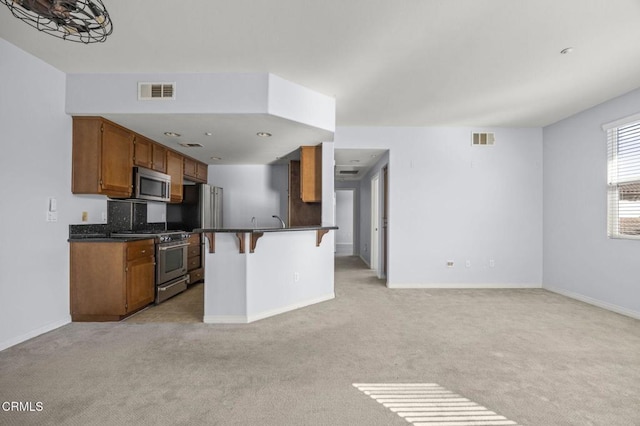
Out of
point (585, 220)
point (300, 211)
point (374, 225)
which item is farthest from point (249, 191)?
point (585, 220)

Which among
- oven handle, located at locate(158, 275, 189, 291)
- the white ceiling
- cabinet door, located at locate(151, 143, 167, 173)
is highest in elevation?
the white ceiling

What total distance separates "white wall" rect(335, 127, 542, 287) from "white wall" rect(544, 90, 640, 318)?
252 mm

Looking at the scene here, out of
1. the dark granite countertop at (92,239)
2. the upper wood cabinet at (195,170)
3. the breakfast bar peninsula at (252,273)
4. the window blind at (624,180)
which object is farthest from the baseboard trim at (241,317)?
the window blind at (624,180)

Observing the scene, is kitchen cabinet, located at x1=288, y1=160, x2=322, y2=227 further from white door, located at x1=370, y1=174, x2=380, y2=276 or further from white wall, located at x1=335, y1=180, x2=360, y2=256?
white wall, located at x1=335, y1=180, x2=360, y2=256

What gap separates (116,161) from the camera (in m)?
3.57

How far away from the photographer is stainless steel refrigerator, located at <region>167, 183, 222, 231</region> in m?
5.33

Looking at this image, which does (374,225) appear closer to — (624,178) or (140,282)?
(624,178)

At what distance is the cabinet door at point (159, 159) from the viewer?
4.33m

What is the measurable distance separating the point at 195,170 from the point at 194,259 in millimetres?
1659

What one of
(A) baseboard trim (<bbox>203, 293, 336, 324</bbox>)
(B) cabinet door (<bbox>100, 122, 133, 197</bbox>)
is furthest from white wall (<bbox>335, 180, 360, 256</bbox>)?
(B) cabinet door (<bbox>100, 122, 133, 197</bbox>)

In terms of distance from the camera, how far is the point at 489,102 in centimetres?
396

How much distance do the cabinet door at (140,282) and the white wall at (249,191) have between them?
2.54 m

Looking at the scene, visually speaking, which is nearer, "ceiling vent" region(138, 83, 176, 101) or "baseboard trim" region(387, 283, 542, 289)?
"ceiling vent" region(138, 83, 176, 101)

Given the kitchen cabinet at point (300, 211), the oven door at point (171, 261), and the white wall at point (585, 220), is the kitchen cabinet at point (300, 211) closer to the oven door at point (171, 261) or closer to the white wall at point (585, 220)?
the oven door at point (171, 261)
